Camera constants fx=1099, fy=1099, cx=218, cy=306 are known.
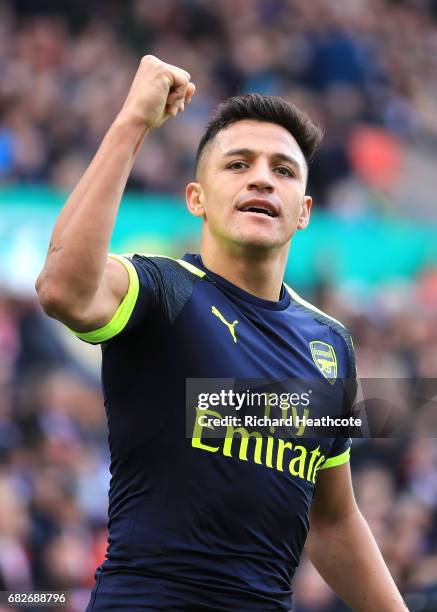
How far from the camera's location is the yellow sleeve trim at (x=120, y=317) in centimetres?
306

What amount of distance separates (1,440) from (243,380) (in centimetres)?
499

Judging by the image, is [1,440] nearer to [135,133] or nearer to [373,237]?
[373,237]

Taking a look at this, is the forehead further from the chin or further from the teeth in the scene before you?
the chin

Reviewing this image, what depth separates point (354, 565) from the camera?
13.0 feet

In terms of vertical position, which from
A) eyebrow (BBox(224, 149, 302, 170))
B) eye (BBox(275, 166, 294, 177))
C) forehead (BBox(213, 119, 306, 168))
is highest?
forehead (BBox(213, 119, 306, 168))

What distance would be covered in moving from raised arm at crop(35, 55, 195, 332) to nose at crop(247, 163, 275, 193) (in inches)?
26.3

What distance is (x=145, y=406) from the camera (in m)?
3.29

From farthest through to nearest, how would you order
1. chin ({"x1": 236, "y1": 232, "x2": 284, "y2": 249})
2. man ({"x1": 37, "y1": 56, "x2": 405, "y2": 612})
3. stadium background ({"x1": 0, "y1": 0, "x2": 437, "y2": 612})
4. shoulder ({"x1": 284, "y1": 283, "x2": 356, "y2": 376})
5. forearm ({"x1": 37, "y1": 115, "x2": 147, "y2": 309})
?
stadium background ({"x1": 0, "y1": 0, "x2": 437, "y2": 612}) → shoulder ({"x1": 284, "y1": 283, "x2": 356, "y2": 376}) → chin ({"x1": 236, "y1": 232, "x2": 284, "y2": 249}) → man ({"x1": 37, "y1": 56, "x2": 405, "y2": 612}) → forearm ({"x1": 37, "y1": 115, "x2": 147, "y2": 309})

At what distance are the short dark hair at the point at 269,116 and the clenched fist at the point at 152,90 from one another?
86 cm

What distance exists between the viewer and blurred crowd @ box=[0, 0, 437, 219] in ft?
33.3

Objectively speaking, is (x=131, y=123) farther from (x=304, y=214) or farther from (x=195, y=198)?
(x=304, y=214)

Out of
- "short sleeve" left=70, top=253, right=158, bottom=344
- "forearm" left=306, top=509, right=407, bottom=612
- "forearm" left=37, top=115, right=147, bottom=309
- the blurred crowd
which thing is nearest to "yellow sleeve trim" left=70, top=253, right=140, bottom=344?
A: "short sleeve" left=70, top=253, right=158, bottom=344

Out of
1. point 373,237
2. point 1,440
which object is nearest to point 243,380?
point 1,440

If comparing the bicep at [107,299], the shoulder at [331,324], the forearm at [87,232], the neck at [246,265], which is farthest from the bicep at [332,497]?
the forearm at [87,232]
